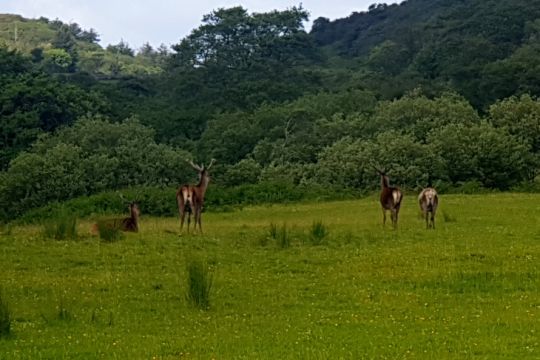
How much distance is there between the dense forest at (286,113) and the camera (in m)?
43.8

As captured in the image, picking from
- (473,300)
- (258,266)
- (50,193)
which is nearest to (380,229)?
(258,266)

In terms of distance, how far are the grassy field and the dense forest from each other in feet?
70.0

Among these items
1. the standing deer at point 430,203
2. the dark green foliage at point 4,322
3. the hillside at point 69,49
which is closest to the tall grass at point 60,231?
the standing deer at point 430,203

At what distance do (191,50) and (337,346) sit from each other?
3201 inches

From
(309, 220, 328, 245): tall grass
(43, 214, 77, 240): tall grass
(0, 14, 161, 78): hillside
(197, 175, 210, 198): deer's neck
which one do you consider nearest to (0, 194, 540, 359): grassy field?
(309, 220, 328, 245): tall grass

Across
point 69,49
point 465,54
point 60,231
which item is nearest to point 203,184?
point 60,231

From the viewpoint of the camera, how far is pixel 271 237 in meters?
20.5

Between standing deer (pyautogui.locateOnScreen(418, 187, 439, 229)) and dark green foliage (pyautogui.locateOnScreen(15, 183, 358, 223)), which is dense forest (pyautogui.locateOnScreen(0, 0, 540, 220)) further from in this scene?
standing deer (pyautogui.locateOnScreen(418, 187, 439, 229))

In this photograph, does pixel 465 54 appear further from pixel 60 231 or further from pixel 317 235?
pixel 60 231

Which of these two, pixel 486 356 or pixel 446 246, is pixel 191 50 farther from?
pixel 486 356

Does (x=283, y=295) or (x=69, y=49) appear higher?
(x=69, y=49)

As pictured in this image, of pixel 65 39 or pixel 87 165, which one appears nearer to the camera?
pixel 87 165

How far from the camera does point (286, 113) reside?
206 feet

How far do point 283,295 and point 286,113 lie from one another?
49.6m
